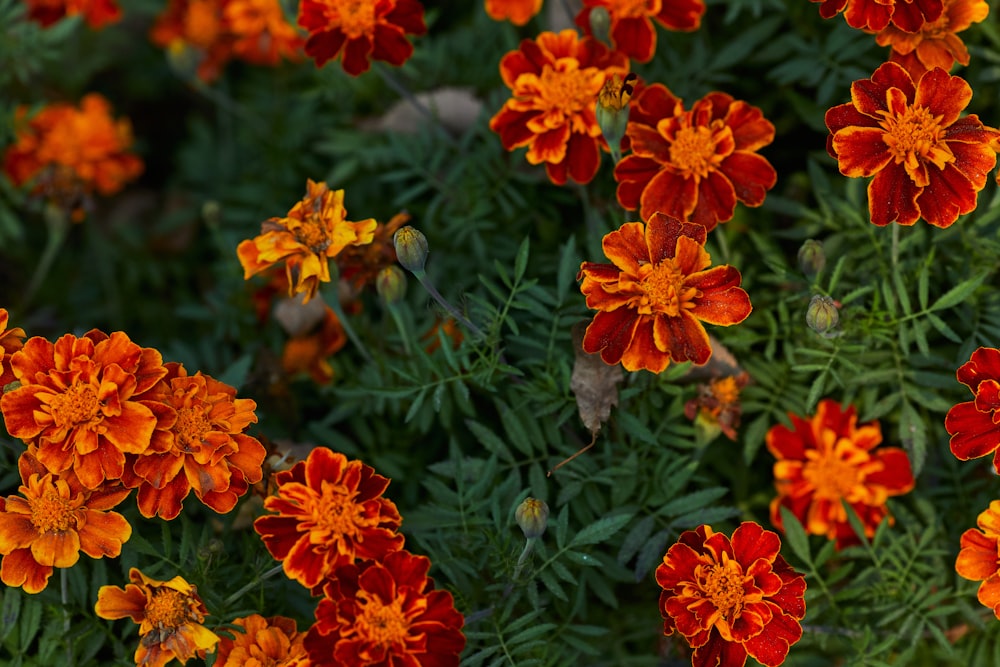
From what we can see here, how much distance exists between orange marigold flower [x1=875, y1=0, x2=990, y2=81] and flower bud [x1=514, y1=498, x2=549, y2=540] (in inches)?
33.1

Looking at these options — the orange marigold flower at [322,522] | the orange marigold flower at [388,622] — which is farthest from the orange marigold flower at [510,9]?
the orange marigold flower at [388,622]

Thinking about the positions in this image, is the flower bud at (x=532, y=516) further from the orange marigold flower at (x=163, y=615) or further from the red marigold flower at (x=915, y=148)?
the red marigold flower at (x=915, y=148)

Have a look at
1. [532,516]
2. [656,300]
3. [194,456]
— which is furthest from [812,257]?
[194,456]

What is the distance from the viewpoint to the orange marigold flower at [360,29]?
1616 mm

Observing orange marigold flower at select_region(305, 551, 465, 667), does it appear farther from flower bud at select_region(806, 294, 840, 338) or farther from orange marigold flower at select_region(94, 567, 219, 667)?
flower bud at select_region(806, 294, 840, 338)

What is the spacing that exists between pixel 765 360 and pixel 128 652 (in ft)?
3.73

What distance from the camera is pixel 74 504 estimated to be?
1.37 meters

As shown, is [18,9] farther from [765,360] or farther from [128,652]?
[765,360]

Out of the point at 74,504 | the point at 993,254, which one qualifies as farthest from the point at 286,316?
the point at 993,254

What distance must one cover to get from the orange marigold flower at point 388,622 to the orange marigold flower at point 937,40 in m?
1.02

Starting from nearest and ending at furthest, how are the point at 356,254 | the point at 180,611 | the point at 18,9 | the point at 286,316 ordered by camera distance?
the point at 180,611 < the point at 356,254 < the point at 286,316 < the point at 18,9

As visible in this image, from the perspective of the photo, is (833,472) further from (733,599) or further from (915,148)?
(915,148)

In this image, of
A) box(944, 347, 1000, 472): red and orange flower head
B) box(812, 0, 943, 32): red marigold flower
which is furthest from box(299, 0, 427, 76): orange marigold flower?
box(944, 347, 1000, 472): red and orange flower head

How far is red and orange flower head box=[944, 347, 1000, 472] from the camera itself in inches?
53.7
